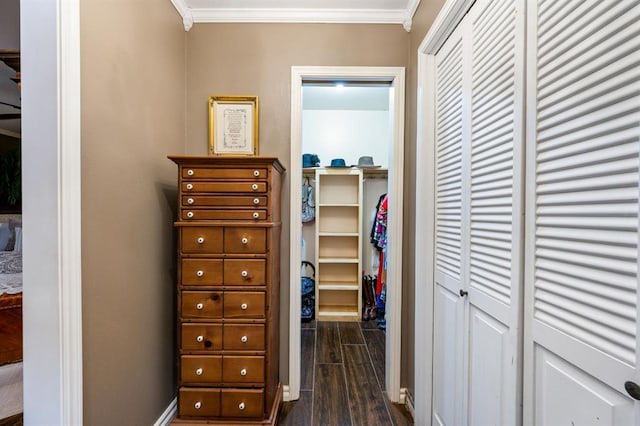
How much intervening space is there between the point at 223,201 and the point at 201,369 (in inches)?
37.0

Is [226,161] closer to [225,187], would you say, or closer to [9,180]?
[225,187]

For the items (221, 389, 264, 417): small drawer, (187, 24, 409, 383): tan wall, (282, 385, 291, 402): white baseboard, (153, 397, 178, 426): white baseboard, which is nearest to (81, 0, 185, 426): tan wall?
(153, 397, 178, 426): white baseboard

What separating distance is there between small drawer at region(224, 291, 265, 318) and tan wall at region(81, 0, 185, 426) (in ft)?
1.43

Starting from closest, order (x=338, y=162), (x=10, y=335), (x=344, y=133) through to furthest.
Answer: (x=10, y=335)
(x=338, y=162)
(x=344, y=133)

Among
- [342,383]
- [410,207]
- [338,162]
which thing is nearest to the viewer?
[410,207]

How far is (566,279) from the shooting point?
74 cm

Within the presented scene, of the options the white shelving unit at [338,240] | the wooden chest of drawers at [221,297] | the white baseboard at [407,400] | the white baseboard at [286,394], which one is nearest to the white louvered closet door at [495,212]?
the white baseboard at [407,400]

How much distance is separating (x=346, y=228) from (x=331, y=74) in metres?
2.08

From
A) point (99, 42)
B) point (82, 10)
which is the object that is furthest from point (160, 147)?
point (82, 10)

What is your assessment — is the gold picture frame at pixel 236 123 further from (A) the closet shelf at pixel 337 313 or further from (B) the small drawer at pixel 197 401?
(A) the closet shelf at pixel 337 313

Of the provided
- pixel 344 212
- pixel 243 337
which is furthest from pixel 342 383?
pixel 344 212

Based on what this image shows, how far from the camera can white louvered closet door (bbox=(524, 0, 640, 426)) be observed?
592 mm

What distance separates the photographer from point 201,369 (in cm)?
159

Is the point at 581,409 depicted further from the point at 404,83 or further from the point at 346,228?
the point at 346,228
